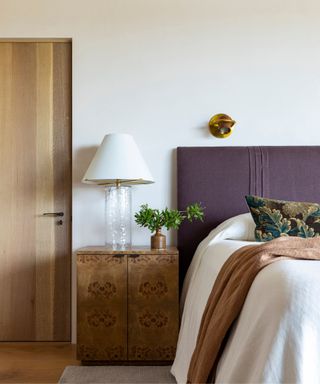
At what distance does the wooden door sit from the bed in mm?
818

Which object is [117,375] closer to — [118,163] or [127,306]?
[127,306]

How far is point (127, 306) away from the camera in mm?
2604

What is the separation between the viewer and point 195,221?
3000 millimetres

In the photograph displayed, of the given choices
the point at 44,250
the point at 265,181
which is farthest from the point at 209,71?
the point at 44,250

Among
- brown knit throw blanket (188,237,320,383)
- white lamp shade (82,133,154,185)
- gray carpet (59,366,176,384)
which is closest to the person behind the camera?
brown knit throw blanket (188,237,320,383)

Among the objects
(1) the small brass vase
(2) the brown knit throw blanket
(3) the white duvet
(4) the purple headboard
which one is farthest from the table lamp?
→ (3) the white duvet

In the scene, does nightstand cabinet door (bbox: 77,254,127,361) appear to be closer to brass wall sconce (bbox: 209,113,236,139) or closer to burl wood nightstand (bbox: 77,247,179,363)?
burl wood nightstand (bbox: 77,247,179,363)

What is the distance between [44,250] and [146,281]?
89 centimetres

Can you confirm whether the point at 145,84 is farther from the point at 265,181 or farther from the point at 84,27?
the point at 265,181

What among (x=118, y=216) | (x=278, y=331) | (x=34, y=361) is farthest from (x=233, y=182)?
(x=278, y=331)

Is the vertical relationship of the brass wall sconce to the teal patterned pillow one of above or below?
above

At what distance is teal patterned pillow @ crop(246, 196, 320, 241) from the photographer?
7.98 feet

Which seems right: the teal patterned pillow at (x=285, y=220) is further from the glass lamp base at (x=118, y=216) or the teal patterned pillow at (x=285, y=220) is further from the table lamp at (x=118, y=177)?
the glass lamp base at (x=118, y=216)

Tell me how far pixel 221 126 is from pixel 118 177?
0.81 metres
